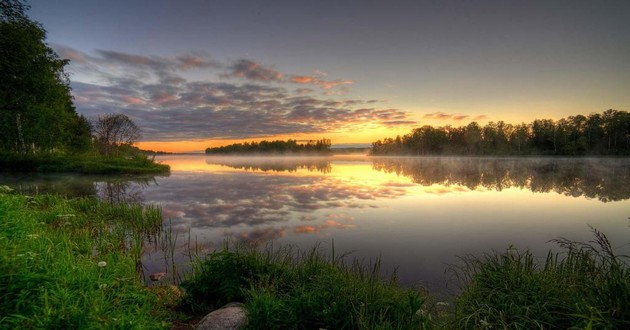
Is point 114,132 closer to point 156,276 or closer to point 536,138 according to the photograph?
point 156,276

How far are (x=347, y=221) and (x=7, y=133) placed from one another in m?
37.9

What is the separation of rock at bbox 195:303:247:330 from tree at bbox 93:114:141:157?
71605 mm

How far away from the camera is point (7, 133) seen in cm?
3083

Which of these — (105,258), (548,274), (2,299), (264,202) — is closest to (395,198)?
(264,202)

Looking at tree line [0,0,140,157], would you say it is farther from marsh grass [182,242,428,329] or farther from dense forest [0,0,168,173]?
marsh grass [182,242,428,329]

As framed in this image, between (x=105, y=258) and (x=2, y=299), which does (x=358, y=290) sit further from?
(x=105, y=258)

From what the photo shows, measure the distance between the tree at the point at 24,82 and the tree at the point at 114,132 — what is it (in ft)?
109

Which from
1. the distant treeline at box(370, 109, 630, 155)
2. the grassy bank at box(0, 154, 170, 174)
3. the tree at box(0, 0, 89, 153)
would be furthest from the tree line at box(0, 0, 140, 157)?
the distant treeline at box(370, 109, 630, 155)

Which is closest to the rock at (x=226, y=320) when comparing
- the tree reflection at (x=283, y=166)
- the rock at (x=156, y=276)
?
the rock at (x=156, y=276)

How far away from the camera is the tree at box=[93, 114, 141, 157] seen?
66688 mm

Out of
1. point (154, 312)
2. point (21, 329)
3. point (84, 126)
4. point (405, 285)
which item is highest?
point (84, 126)

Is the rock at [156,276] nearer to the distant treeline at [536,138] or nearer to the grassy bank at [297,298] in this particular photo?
the grassy bank at [297,298]

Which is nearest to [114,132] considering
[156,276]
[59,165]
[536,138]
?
[59,165]

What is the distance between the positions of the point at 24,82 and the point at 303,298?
41.3 meters
